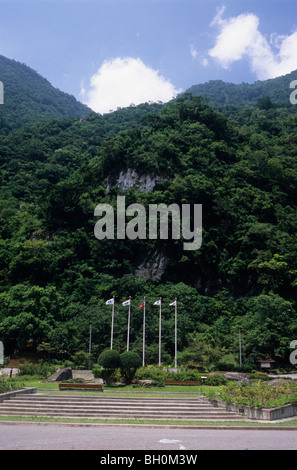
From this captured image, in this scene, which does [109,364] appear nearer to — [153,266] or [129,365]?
[129,365]

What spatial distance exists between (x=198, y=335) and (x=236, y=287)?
14623 mm

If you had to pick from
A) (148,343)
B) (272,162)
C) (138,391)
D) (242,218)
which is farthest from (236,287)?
(138,391)

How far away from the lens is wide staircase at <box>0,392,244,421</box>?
13.7 metres

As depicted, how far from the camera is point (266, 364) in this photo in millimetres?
34469

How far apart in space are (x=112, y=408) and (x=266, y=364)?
24156 mm

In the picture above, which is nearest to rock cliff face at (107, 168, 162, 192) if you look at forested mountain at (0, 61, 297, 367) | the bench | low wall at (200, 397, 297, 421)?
forested mountain at (0, 61, 297, 367)

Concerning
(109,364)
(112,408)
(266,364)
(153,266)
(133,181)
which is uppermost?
(133,181)

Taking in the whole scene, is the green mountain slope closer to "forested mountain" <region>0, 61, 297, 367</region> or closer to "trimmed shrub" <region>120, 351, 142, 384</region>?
"forested mountain" <region>0, 61, 297, 367</region>

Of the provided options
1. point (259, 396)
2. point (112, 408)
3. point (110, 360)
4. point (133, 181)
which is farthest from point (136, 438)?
point (133, 181)

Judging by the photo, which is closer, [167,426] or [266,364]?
[167,426]

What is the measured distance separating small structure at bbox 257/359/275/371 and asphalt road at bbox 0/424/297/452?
2409cm

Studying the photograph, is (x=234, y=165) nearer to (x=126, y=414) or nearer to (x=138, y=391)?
(x=138, y=391)

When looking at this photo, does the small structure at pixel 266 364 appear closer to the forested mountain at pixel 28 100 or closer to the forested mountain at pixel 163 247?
the forested mountain at pixel 163 247

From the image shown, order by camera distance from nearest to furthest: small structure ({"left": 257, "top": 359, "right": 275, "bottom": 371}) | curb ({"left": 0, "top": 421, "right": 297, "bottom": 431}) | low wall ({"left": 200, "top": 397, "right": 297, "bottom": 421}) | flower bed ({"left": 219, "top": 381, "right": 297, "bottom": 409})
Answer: curb ({"left": 0, "top": 421, "right": 297, "bottom": 431}) < low wall ({"left": 200, "top": 397, "right": 297, "bottom": 421}) < flower bed ({"left": 219, "top": 381, "right": 297, "bottom": 409}) < small structure ({"left": 257, "top": 359, "right": 275, "bottom": 371})
